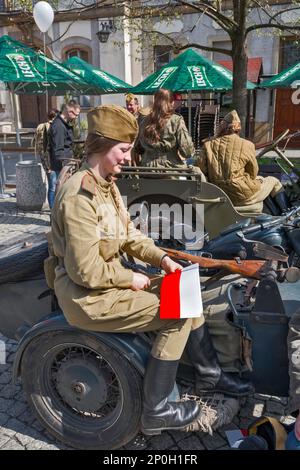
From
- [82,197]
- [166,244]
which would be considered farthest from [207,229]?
[82,197]

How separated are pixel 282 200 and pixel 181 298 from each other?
3.68 m

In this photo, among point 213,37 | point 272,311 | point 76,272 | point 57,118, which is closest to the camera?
point 76,272

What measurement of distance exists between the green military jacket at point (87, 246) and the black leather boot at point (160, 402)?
1.40ft

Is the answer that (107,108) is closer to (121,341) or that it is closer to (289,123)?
(121,341)

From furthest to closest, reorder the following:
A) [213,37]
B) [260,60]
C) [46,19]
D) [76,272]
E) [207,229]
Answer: [213,37] < [260,60] < [46,19] < [207,229] < [76,272]

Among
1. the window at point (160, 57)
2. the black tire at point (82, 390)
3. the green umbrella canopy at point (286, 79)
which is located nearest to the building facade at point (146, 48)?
the window at point (160, 57)

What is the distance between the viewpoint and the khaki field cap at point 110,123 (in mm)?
2236

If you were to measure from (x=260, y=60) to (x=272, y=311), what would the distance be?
15334 mm

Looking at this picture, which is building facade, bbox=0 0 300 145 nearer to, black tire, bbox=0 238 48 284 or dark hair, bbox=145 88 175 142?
dark hair, bbox=145 88 175 142

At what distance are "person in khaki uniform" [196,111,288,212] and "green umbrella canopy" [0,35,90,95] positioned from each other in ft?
15.6

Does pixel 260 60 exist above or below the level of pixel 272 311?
above

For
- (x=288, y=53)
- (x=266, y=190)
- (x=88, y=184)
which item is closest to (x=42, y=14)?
(x=266, y=190)

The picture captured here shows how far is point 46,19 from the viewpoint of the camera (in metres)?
9.12
